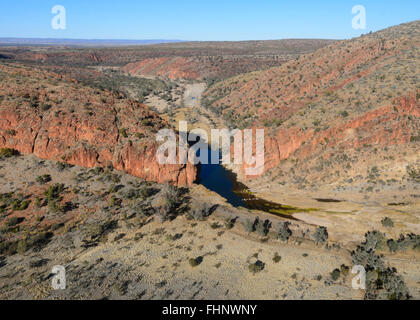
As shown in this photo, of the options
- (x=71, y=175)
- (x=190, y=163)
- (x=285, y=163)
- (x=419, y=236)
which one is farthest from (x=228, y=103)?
(x=419, y=236)

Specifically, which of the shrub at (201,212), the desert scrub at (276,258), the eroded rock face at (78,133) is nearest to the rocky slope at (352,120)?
the shrub at (201,212)

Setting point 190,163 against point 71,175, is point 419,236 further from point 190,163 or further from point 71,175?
point 71,175

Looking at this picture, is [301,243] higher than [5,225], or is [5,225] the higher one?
[5,225]

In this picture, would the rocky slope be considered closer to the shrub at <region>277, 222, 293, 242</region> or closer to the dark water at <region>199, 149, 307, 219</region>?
the dark water at <region>199, 149, 307, 219</region>

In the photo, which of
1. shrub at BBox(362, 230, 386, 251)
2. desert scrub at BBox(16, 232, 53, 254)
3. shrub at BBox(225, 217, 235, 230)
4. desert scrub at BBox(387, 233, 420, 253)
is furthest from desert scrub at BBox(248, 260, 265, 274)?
desert scrub at BBox(16, 232, 53, 254)

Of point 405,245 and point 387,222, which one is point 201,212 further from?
point 405,245

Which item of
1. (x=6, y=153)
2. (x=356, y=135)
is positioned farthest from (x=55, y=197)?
(x=356, y=135)
